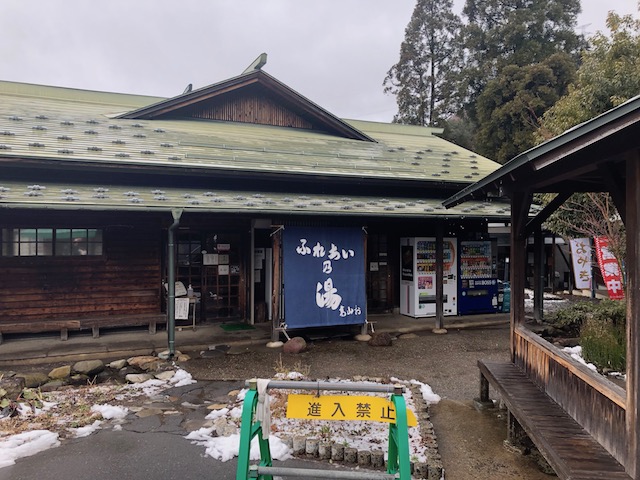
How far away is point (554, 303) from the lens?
45.0 ft

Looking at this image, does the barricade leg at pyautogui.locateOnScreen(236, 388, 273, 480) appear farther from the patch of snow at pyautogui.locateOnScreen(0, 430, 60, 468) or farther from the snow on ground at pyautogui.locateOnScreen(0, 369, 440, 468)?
the patch of snow at pyautogui.locateOnScreen(0, 430, 60, 468)

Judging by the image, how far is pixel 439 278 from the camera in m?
10.3

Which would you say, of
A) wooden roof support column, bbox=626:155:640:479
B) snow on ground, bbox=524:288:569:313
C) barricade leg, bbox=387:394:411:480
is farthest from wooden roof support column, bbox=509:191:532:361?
snow on ground, bbox=524:288:569:313

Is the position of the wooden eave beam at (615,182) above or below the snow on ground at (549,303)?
above

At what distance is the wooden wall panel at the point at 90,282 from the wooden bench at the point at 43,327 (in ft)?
0.93

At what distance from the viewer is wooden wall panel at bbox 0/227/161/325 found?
8742 millimetres

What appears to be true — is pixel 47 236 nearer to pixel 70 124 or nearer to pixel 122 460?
pixel 70 124

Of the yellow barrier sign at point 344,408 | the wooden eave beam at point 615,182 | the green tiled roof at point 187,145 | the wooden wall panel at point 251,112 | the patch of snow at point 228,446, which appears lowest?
the patch of snow at point 228,446

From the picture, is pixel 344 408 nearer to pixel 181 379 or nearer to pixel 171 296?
pixel 181 379

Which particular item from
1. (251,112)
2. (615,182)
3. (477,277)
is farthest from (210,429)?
(251,112)

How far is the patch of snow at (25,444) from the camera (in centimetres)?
429

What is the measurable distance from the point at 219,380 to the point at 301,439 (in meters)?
2.65

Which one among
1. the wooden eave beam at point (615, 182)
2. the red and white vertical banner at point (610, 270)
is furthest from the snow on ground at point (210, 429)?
the red and white vertical banner at point (610, 270)

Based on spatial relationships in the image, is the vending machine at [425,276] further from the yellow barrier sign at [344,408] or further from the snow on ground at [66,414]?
the yellow barrier sign at [344,408]
